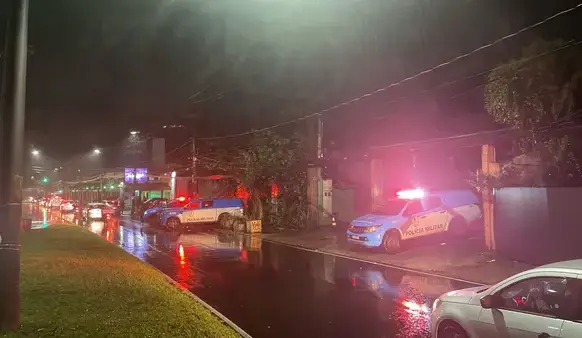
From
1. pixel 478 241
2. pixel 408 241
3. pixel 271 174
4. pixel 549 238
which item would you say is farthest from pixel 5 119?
pixel 271 174

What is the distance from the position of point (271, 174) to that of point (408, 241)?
11.7 metres

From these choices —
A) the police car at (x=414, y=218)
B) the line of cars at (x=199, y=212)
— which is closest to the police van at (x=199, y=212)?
the line of cars at (x=199, y=212)

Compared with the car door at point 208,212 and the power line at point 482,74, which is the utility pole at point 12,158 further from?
the car door at point 208,212

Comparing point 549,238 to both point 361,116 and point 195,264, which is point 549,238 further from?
point 361,116

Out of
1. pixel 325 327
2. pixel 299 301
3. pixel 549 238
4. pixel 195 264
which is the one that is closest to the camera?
pixel 325 327

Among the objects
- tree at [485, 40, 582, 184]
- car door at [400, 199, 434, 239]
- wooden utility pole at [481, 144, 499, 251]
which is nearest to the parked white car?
tree at [485, 40, 582, 184]

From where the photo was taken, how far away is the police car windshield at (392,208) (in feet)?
56.2

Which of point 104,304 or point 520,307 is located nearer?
point 520,307

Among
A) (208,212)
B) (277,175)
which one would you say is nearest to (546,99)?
(277,175)

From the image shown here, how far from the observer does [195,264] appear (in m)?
15.0

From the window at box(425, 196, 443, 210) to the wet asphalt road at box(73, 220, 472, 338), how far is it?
3.92 metres

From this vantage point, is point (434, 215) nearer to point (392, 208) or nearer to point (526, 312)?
point (392, 208)

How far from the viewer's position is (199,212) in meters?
29.3

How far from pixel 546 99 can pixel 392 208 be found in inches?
254
